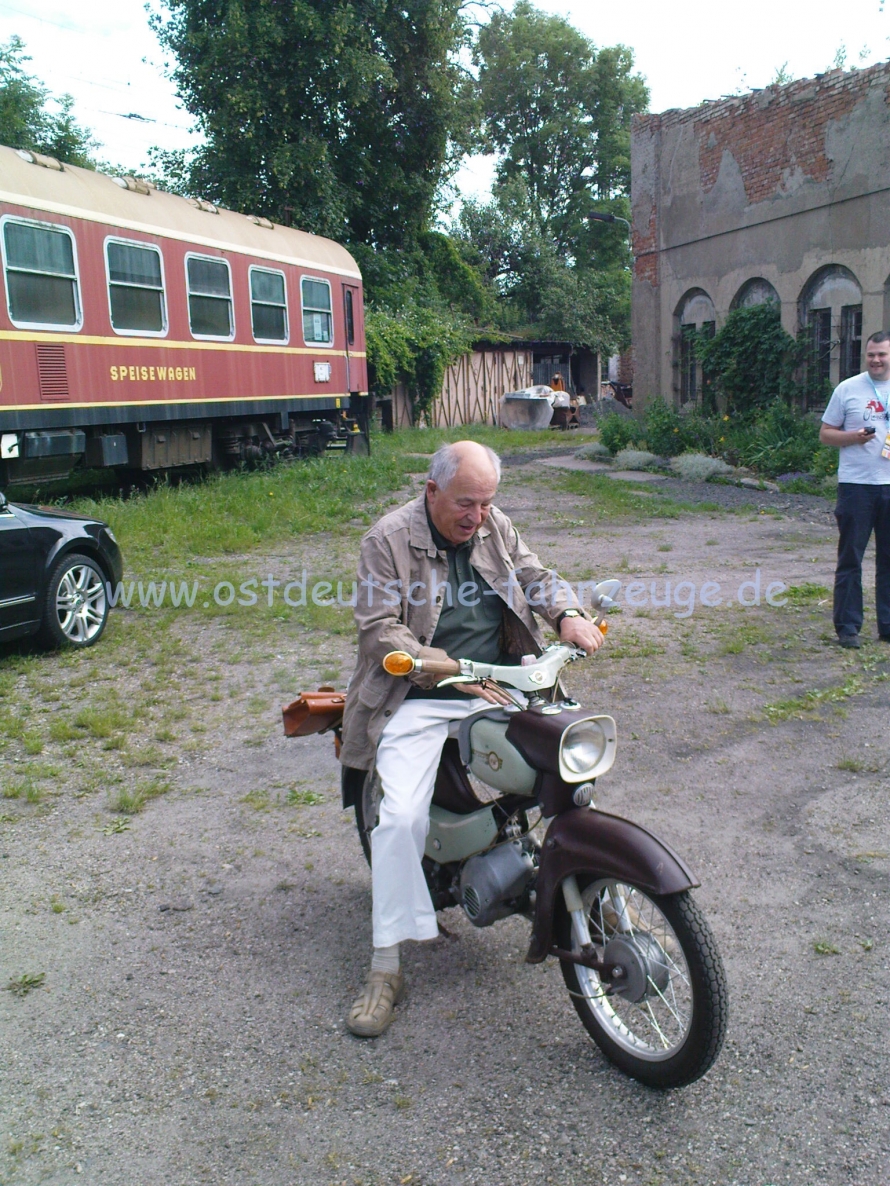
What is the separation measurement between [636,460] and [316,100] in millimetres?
16430

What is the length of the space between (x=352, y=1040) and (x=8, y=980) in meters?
1.17

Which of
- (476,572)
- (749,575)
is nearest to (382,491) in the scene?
(749,575)

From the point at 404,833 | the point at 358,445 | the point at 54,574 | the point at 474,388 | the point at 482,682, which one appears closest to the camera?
the point at 482,682

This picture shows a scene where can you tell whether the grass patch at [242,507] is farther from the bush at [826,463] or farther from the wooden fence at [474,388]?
the wooden fence at [474,388]

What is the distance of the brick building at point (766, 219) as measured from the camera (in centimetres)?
1540

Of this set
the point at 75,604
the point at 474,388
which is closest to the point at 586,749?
the point at 75,604

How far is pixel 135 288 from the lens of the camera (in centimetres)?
1343

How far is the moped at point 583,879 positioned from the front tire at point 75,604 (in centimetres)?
452

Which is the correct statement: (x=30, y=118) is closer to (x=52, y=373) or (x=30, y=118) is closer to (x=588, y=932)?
(x=52, y=373)

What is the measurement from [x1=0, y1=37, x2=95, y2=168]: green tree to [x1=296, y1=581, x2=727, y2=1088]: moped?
32971mm

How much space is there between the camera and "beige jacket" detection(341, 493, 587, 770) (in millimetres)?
3297

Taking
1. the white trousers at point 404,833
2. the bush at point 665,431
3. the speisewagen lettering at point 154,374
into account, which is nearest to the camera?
the white trousers at point 404,833

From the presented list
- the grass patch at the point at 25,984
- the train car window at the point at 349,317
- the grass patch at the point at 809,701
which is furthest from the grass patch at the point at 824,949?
the train car window at the point at 349,317

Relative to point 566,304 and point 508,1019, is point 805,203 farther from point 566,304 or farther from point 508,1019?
point 566,304
